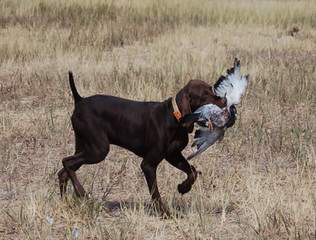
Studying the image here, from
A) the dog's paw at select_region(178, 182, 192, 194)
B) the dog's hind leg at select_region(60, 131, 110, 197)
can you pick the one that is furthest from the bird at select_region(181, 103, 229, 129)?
the dog's hind leg at select_region(60, 131, 110, 197)

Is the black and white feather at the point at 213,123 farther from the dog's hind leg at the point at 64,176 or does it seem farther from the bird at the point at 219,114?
the dog's hind leg at the point at 64,176

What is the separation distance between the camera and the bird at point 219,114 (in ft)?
15.1

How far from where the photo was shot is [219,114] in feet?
15.2

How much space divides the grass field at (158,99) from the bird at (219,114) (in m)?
0.45

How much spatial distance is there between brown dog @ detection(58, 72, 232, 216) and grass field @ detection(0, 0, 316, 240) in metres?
0.24

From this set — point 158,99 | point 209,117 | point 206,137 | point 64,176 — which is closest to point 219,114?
point 209,117

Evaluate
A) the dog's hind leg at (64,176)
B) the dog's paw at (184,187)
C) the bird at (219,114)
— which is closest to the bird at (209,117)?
the bird at (219,114)

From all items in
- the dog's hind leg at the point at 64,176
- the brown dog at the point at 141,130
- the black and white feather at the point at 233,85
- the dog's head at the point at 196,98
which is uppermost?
the black and white feather at the point at 233,85

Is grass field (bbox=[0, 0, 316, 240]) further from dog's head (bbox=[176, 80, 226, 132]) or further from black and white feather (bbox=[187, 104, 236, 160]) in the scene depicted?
dog's head (bbox=[176, 80, 226, 132])

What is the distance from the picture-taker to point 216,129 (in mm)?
4676

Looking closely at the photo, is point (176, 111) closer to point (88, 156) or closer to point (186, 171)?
point (186, 171)

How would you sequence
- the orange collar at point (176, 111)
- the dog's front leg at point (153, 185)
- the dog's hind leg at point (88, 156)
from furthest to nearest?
the dog's hind leg at point (88, 156)
the dog's front leg at point (153, 185)
the orange collar at point (176, 111)

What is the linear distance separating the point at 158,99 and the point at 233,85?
13.1 feet

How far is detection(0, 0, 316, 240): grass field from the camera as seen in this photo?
15.0 feet
